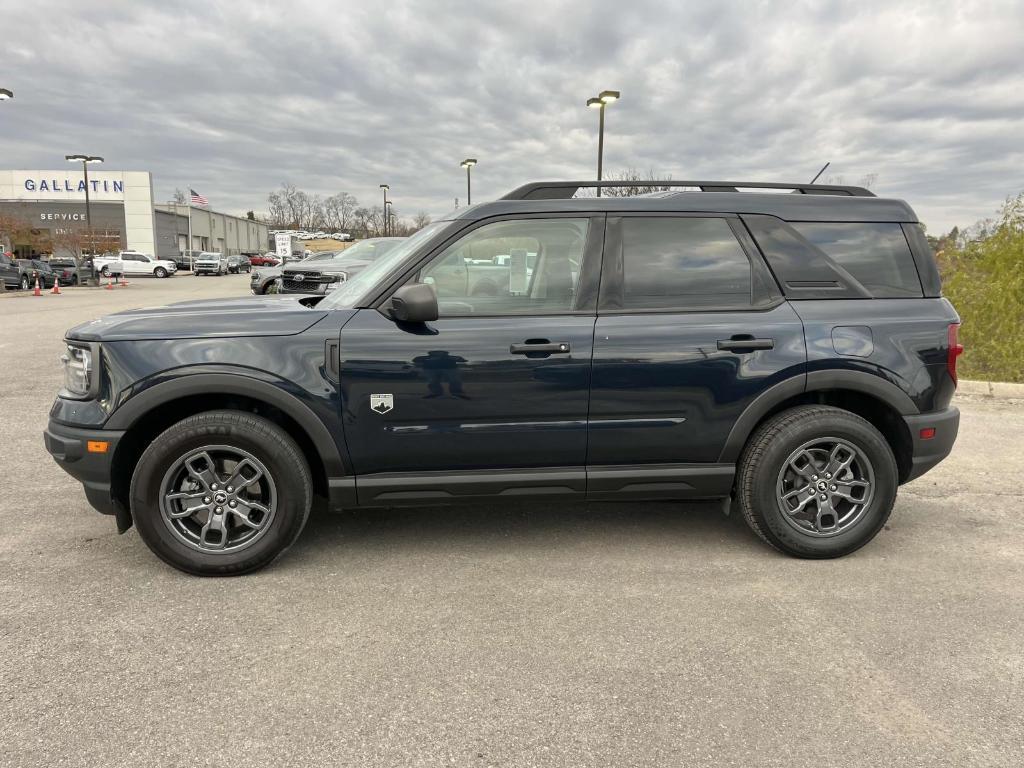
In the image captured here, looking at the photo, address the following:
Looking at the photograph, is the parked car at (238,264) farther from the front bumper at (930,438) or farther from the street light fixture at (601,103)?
the front bumper at (930,438)

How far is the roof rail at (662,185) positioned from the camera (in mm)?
3736

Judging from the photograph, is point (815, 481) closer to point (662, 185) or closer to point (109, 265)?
point (662, 185)

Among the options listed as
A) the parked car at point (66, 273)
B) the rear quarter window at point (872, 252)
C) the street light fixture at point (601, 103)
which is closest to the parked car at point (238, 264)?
the parked car at point (66, 273)

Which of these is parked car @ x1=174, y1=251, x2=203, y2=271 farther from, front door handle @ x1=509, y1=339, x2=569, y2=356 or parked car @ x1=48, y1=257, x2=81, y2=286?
front door handle @ x1=509, y1=339, x2=569, y2=356

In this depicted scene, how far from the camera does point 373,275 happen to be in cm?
373

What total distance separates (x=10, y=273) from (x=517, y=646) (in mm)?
32545

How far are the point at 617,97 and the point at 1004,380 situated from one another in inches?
462

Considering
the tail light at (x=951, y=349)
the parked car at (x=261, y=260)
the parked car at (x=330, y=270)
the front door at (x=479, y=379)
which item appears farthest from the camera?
the parked car at (x=261, y=260)

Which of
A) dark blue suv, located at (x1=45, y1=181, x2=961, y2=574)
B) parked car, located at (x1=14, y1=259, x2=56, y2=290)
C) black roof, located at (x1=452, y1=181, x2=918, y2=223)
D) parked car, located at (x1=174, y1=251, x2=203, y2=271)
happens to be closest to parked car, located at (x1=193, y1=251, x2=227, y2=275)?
parked car, located at (x1=174, y1=251, x2=203, y2=271)

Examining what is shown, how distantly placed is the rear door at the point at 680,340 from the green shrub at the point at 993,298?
676 cm

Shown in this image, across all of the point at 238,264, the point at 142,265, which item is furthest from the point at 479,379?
the point at 238,264

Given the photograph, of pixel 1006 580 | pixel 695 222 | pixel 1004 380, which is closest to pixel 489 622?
pixel 695 222

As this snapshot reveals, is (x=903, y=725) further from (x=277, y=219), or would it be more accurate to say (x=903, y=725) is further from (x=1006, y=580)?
(x=277, y=219)

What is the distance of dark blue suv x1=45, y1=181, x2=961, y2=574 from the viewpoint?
10.9 ft
